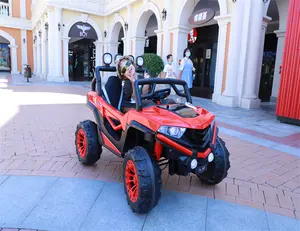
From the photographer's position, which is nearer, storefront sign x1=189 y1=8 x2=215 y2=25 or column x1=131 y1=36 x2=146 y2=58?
storefront sign x1=189 y1=8 x2=215 y2=25

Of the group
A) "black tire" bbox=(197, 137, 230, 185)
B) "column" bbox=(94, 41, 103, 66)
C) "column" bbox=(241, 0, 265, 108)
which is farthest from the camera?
"column" bbox=(94, 41, 103, 66)

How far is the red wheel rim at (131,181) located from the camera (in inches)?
87.8

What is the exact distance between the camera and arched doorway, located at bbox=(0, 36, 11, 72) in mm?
27497

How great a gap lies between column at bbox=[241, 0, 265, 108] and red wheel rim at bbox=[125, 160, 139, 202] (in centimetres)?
662

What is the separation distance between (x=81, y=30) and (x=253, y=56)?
12633mm

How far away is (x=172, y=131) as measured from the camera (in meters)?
2.08

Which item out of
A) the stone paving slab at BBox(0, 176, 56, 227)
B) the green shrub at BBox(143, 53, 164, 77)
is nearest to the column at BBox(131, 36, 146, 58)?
the green shrub at BBox(143, 53, 164, 77)

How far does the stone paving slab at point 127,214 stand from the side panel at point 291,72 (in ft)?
14.2

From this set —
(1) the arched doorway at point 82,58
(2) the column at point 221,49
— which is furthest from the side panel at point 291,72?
(1) the arched doorway at point 82,58

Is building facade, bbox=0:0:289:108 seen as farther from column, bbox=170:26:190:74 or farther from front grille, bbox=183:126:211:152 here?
front grille, bbox=183:126:211:152

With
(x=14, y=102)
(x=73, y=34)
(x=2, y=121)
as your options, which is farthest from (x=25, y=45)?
(x=2, y=121)

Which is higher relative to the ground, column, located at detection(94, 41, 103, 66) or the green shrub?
column, located at detection(94, 41, 103, 66)

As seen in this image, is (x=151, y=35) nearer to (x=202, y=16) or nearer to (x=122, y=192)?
(x=202, y=16)

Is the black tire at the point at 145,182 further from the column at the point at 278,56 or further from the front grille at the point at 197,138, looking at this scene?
the column at the point at 278,56
